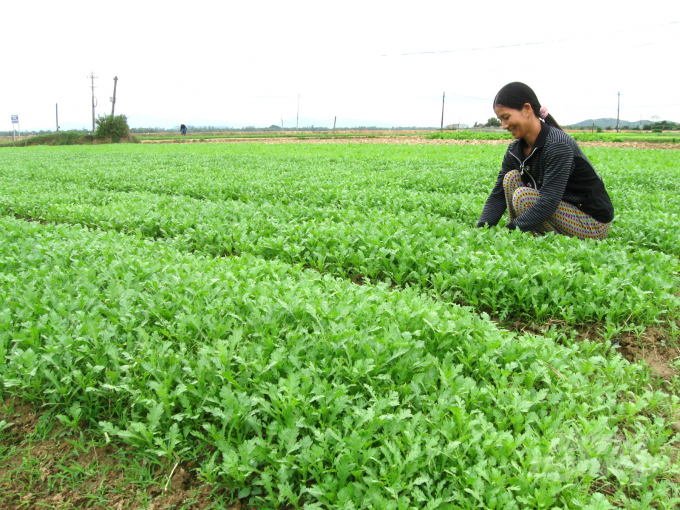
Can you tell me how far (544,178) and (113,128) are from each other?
165ft

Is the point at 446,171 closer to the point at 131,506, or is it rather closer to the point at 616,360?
the point at 616,360

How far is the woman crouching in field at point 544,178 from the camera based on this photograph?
14.7ft

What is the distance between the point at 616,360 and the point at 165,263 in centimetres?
377

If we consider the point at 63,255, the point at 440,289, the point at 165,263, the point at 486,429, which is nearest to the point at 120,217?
the point at 63,255

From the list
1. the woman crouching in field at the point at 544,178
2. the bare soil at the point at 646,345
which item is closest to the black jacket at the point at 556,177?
the woman crouching in field at the point at 544,178

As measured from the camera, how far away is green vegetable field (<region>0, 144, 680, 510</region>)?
6.98 feet

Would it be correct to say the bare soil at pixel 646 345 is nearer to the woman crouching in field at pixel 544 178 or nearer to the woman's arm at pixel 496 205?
the woman crouching in field at pixel 544 178

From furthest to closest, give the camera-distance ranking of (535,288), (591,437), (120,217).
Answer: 1. (120,217)
2. (535,288)
3. (591,437)

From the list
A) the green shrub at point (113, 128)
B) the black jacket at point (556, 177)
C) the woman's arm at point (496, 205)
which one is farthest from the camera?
the green shrub at point (113, 128)

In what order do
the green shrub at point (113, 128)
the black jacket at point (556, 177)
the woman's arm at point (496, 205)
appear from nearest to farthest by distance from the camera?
the black jacket at point (556, 177), the woman's arm at point (496, 205), the green shrub at point (113, 128)

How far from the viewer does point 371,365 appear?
8.53ft

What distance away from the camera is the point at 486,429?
225 centimetres

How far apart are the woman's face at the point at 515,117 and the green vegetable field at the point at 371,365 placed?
3.56 ft

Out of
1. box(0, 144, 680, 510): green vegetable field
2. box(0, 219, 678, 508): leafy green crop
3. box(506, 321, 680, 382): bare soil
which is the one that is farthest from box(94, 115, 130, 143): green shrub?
box(506, 321, 680, 382): bare soil
